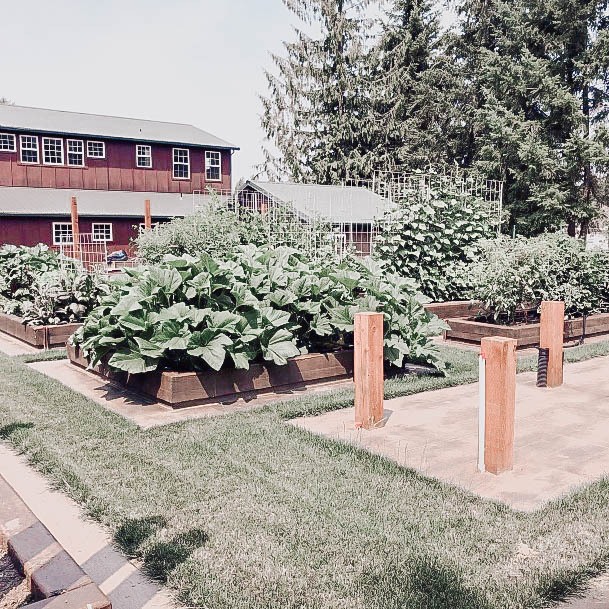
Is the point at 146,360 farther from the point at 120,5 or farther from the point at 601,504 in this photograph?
the point at 120,5

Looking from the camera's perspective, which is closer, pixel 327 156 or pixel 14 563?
pixel 14 563

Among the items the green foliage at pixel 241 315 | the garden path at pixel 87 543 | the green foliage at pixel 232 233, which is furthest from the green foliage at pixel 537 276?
the garden path at pixel 87 543

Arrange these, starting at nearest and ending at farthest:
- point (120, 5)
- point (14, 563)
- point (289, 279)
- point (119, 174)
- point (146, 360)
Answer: point (14, 563)
point (146, 360)
point (289, 279)
point (120, 5)
point (119, 174)

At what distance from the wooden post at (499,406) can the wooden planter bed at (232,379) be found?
2.60 metres

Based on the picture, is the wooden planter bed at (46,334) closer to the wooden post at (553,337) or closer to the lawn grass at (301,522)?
the lawn grass at (301,522)

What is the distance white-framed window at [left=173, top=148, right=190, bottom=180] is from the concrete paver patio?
23738 mm

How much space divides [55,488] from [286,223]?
407 inches

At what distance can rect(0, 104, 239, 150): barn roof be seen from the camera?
24.8m

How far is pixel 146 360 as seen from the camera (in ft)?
18.7

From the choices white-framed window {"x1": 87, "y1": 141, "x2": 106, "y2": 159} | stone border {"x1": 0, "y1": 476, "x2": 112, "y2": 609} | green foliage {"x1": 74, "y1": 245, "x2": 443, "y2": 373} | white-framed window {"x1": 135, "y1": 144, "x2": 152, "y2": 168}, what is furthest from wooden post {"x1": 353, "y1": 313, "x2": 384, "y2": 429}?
white-framed window {"x1": 135, "y1": 144, "x2": 152, "y2": 168}

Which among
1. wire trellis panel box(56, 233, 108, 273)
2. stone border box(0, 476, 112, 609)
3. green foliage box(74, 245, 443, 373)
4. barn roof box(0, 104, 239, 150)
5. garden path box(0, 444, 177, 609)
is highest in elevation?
barn roof box(0, 104, 239, 150)

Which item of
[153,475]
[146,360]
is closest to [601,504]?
[153,475]

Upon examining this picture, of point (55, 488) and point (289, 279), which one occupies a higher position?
point (289, 279)

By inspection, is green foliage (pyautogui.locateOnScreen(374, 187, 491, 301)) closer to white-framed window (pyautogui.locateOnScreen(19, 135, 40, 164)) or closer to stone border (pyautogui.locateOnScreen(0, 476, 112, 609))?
stone border (pyautogui.locateOnScreen(0, 476, 112, 609))
